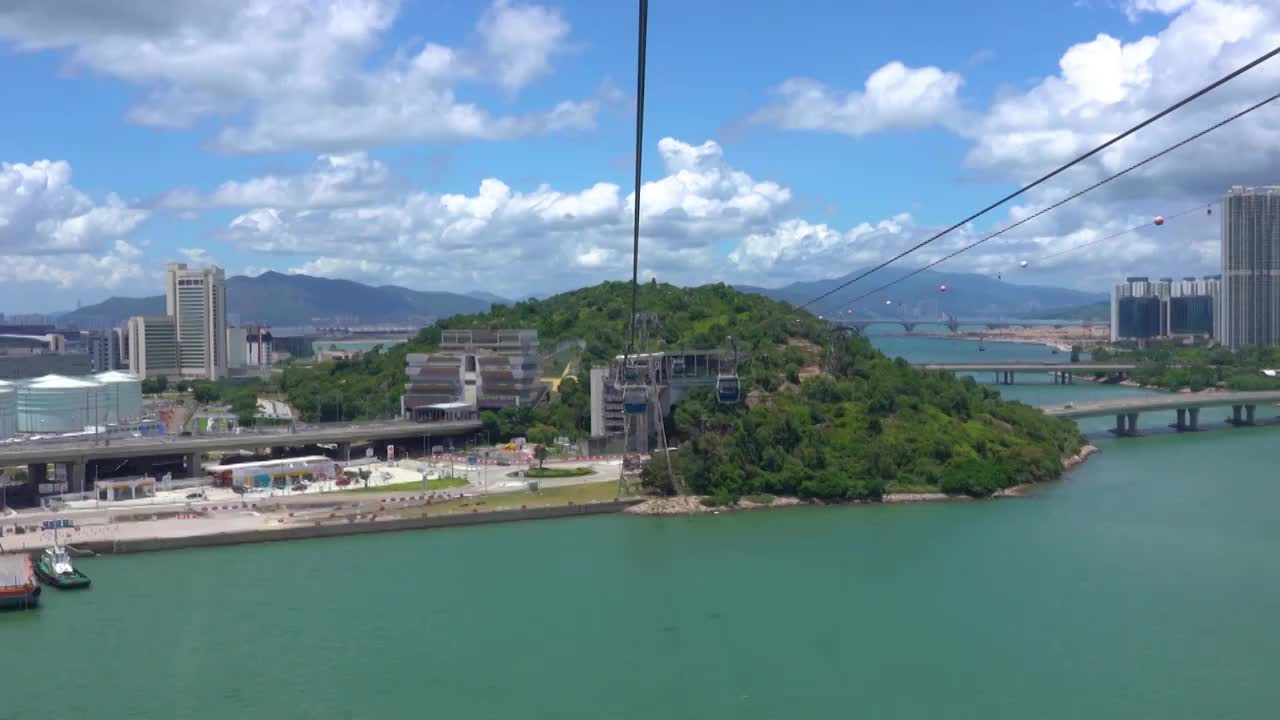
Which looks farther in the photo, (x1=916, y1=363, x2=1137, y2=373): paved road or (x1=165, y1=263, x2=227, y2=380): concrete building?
(x1=165, y1=263, x2=227, y2=380): concrete building

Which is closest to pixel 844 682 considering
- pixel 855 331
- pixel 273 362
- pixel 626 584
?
pixel 626 584

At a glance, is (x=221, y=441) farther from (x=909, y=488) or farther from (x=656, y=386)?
(x=909, y=488)

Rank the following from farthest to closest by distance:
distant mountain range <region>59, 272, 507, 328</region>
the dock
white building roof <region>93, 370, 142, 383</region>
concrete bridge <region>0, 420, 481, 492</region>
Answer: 1. distant mountain range <region>59, 272, 507, 328</region>
2. white building roof <region>93, 370, 142, 383</region>
3. concrete bridge <region>0, 420, 481, 492</region>
4. the dock

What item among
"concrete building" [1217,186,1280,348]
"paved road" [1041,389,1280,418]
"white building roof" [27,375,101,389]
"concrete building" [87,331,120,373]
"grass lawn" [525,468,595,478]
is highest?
"concrete building" [1217,186,1280,348]

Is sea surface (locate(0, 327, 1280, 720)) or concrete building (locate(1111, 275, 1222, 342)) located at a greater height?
concrete building (locate(1111, 275, 1222, 342))

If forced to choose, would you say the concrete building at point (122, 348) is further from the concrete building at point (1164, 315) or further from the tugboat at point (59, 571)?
the concrete building at point (1164, 315)

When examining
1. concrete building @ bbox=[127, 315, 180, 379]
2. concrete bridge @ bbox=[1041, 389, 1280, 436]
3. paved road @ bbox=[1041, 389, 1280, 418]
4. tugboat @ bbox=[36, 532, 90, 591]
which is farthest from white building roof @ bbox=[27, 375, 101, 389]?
concrete bridge @ bbox=[1041, 389, 1280, 436]

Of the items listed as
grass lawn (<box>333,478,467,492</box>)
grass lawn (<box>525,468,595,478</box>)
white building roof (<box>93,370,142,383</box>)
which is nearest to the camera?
grass lawn (<box>333,478,467,492</box>)

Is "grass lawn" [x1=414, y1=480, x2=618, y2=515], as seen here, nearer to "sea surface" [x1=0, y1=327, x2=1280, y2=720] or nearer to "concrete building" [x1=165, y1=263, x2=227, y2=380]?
"sea surface" [x1=0, y1=327, x2=1280, y2=720]
